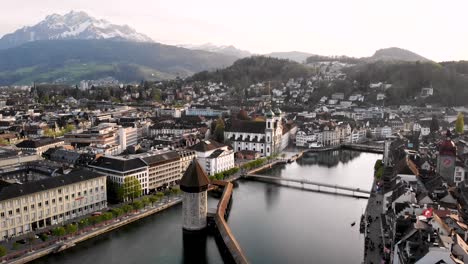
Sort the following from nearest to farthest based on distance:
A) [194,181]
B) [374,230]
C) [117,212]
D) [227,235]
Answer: [227,235] → [374,230] → [194,181] → [117,212]

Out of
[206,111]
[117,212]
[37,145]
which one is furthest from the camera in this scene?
[206,111]

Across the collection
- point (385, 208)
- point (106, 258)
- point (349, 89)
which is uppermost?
point (349, 89)

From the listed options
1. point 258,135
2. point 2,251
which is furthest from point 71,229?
point 258,135

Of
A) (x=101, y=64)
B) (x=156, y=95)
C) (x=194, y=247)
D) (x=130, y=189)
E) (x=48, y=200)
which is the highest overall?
(x=101, y=64)

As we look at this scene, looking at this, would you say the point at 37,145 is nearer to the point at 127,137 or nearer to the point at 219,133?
the point at 127,137

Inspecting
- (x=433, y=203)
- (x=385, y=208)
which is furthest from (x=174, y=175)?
(x=433, y=203)

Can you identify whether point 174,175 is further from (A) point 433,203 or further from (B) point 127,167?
(A) point 433,203
